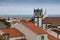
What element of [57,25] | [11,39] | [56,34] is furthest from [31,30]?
[57,25]

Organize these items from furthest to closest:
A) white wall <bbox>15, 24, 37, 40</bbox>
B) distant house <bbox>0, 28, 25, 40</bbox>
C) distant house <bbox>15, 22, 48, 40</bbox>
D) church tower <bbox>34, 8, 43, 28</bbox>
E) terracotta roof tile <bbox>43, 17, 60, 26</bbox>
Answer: terracotta roof tile <bbox>43, 17, 60, 26</bbox> < church tower <bbox>34, 8, 43, 28</bbox> < white wall <bbox>15, 24, 37, 40</bbox> < distant house <bbox>15, 22, 48, 40</bbox> < distant house <bbox>0, 28, 25, 40</bbox>

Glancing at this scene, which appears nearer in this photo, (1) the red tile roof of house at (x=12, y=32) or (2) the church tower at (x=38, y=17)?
(1) the red tile roof of house at (x=12, y=32)

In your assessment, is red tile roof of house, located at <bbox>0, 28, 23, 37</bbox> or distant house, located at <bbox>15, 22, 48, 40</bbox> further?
distant house, located at <bbox>15, 22, 48, 40</bbox>

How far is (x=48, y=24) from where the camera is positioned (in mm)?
49750

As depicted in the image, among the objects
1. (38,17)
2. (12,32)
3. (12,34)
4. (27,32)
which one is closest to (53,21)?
(38,17)

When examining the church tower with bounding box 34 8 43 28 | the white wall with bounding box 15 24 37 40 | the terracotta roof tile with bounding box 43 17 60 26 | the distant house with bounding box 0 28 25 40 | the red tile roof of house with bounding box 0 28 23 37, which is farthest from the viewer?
the terracotta roof tile with bounding box 43 17 60 26

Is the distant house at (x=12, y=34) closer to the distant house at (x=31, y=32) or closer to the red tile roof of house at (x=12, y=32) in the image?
the red tile roof of house at (x=12, y=32)

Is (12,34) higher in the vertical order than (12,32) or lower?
lower

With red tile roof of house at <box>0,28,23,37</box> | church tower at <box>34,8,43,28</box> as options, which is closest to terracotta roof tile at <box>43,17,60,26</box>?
church tower at <box>34,8,43,28</box>

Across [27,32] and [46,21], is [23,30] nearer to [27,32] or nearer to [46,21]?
[27,32]

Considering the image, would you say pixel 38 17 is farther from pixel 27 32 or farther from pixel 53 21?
pixel 27 32

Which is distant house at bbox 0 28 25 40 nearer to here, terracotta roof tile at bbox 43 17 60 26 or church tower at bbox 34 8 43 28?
church tower at bbox 34 8 43 28

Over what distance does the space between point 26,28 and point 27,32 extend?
493 millimetres

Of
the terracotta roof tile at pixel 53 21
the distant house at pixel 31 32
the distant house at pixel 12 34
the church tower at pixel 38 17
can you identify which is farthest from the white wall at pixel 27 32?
the terracotta roof tile at pixel 53 21
